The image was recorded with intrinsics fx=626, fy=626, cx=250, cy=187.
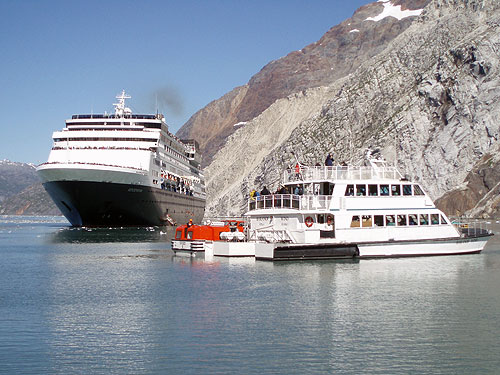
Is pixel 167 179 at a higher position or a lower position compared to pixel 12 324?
higher

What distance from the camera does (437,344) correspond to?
20.5 meters

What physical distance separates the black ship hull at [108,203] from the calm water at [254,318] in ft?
143

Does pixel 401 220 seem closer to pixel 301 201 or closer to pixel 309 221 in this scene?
→ pixel 309 221

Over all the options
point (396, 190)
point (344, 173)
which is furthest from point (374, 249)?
point (344, 173)

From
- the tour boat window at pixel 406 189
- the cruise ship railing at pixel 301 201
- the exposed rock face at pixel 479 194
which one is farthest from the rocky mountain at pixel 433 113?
the cruise ship railing at pixel 301 201

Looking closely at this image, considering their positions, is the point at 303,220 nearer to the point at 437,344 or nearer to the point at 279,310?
the point at 279,310

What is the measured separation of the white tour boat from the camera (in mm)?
41781

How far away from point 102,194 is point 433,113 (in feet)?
260

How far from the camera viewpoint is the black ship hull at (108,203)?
84.0 metres

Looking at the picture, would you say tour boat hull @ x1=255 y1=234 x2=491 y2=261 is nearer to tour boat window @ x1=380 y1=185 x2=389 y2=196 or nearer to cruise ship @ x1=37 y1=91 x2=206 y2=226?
tour boat window @ x1=380 y1=185 x2=389 y2=196

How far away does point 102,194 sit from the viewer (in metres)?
84.8

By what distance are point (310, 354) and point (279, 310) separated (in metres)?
6.38

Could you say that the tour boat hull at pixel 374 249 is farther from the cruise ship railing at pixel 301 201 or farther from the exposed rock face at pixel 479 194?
the exposed rock face at pixel 479 194

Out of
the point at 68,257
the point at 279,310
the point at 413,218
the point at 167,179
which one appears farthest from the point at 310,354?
the point at 167,179
